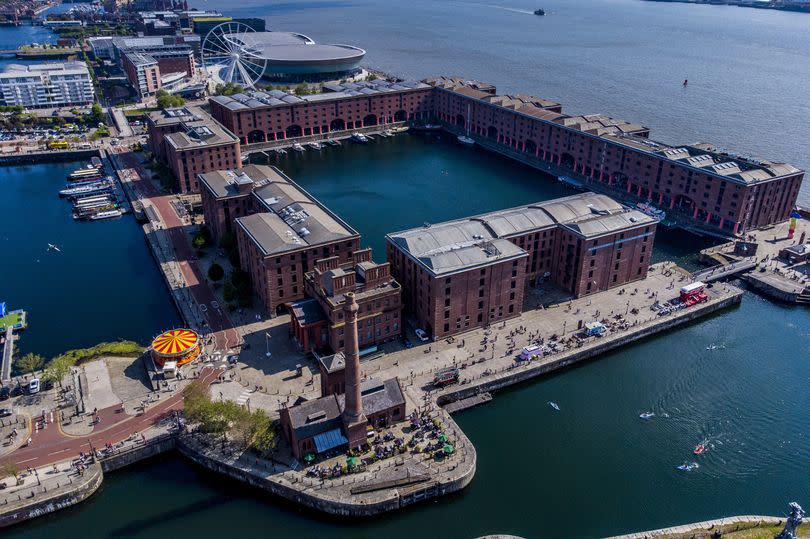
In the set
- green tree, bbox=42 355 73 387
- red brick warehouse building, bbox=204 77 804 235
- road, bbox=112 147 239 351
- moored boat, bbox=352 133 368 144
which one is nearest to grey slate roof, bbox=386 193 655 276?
road, bbox=112 147 239 351

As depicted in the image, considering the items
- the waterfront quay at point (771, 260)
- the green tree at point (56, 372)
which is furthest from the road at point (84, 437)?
the waterfront quay at point (771, 260)

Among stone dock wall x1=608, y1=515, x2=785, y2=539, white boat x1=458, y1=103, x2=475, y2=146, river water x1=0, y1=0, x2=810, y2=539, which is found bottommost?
river water x1=0, y1=0, x2=810, y2=539

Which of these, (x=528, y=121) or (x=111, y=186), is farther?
(x=528, y=121)


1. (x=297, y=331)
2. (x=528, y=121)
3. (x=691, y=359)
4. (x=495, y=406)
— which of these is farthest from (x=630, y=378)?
(x=528, y=121)

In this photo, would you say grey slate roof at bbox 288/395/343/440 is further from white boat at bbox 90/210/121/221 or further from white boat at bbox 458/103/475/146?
white boat at bbox 458/103/475/146

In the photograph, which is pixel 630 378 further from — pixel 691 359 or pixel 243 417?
pixel 243 417

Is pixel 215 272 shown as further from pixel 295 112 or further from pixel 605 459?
pixel 295 112
